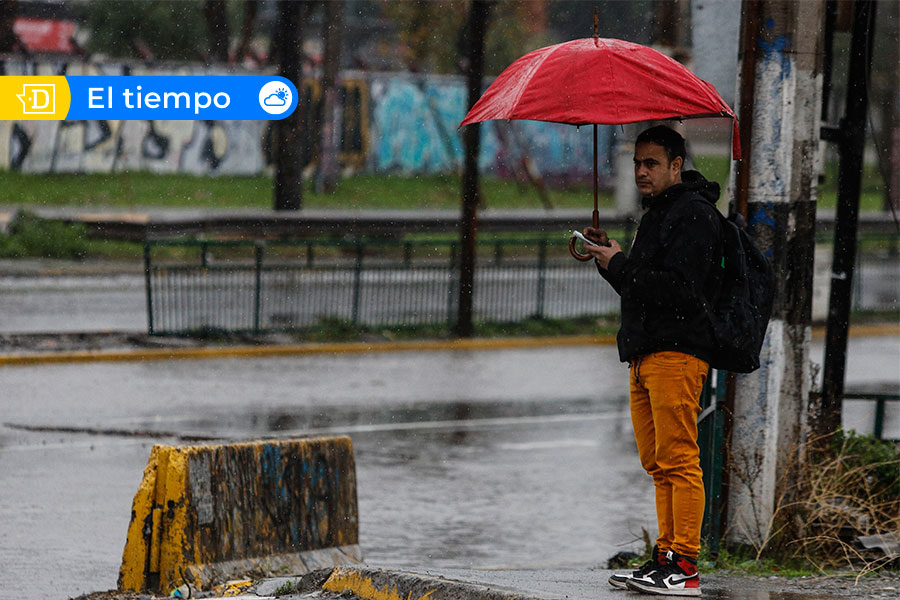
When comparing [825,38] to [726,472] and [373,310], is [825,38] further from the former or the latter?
A: [373,310]

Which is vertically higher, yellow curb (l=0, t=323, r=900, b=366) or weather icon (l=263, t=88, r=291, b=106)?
weather icon (l=263, t=88, r=291, b=106)

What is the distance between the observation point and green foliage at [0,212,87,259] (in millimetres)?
23547

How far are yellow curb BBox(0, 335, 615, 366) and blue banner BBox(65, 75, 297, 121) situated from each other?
48.1ft

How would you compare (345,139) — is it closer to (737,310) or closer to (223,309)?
(223,309)

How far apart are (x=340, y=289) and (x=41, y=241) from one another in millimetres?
8483

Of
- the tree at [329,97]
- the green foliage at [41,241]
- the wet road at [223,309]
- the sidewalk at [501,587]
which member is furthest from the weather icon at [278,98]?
the sidewalk at [501,587]

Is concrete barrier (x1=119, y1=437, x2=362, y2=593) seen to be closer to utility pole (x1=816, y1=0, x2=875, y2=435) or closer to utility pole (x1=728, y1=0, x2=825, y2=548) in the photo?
utility pole (x1=728, y1=0, x2=825, y2=548)

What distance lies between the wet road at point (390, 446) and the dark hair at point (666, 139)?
3.06m

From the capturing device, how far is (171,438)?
34.0ft

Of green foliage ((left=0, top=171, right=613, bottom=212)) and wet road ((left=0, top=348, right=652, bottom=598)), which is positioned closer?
wet road ((left=0, top=348, right=652, bottom=598))

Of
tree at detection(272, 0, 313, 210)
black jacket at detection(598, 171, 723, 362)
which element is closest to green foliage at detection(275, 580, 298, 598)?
black jacket at detection(598, 171, 723, 362)

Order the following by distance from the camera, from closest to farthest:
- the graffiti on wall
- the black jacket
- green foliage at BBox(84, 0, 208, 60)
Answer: the black jacket
the graffiti on wall
green foliage at BBox(84, 0, 208, 60)

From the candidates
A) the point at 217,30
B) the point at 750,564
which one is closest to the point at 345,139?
the point at 217,30

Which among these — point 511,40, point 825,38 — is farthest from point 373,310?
point 511,40
